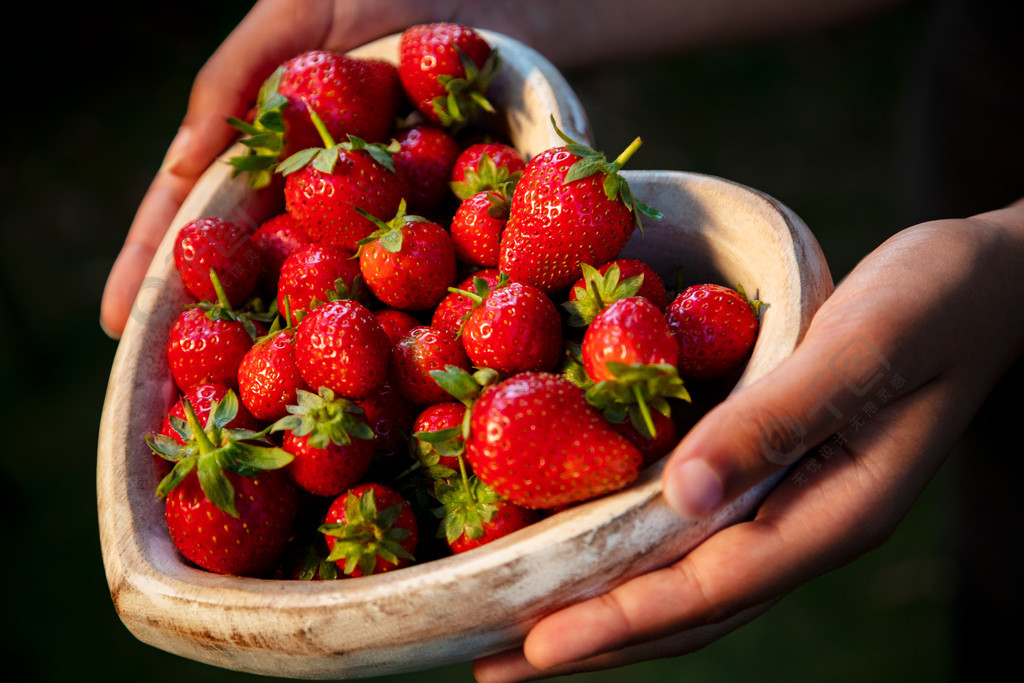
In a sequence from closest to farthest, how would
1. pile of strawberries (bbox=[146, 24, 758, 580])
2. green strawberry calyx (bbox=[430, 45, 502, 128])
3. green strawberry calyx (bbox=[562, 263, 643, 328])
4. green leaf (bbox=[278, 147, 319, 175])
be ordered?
pile of strawberries (bbox=[146, 24, 758, 580]), green strawberry calyx (bbox=[562, 263, 643, 328]), green leaf (bbox=[278, 147, 319, 175]), green strawberry calyx (bbox=[430, 45, 502, 128])

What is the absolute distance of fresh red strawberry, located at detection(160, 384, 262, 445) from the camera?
1072 millimetres

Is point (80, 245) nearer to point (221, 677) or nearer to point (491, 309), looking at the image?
point (221, 677)

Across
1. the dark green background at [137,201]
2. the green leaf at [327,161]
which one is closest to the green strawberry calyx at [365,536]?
the green leaf at [327,161]

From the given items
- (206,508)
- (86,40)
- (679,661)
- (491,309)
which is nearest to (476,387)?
(491,309)

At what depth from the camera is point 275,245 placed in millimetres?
1304

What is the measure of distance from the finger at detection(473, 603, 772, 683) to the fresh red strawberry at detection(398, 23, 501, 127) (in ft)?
2.97

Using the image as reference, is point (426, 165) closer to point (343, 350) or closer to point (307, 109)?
point (307, 109)

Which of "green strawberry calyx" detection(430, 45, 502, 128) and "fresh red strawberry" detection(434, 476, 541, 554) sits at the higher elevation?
"green strawberry calyx" detection(430, 45, 502, 128)

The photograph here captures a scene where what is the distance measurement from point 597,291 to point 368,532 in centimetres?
43

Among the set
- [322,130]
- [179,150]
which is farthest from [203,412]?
[179,150]

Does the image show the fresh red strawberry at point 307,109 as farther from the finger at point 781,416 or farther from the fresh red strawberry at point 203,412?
the finger at point 781,416

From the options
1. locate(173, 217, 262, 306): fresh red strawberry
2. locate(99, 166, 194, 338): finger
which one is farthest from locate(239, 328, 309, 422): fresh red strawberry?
locate(99, 166, 194, 338): finger

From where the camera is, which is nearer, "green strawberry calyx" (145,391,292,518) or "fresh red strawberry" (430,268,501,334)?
"green strawberry calyx" (145,391,292,518)

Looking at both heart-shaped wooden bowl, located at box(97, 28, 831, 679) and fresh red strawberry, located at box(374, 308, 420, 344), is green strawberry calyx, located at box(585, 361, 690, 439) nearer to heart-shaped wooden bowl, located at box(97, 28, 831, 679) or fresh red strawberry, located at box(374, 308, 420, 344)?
heart-shaped wooden bowl, located at box(97, 28, 831, 679)
